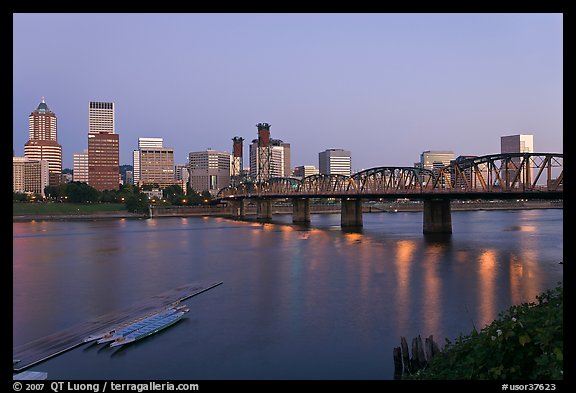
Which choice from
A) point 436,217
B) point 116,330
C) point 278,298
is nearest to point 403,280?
point 278,298

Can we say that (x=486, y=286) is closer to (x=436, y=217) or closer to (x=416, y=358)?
(x=416, y=358)

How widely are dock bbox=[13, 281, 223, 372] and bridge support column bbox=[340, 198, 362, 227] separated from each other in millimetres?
78791

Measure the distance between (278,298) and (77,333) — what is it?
14.9m

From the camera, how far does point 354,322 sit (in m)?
28.6

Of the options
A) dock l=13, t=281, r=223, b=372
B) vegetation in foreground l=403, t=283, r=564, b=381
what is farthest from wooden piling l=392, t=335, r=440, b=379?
dock l=13, t=281, r=223, b=372

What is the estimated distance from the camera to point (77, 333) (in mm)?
26406

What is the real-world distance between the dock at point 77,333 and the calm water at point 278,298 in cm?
86

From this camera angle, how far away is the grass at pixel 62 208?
161 meters

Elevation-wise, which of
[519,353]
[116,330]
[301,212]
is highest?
[519,353]

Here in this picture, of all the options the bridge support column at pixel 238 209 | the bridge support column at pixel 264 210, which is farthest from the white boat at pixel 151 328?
the bridge support column at pixel 238 209

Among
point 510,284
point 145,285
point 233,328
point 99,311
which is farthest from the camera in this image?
point 145,285
